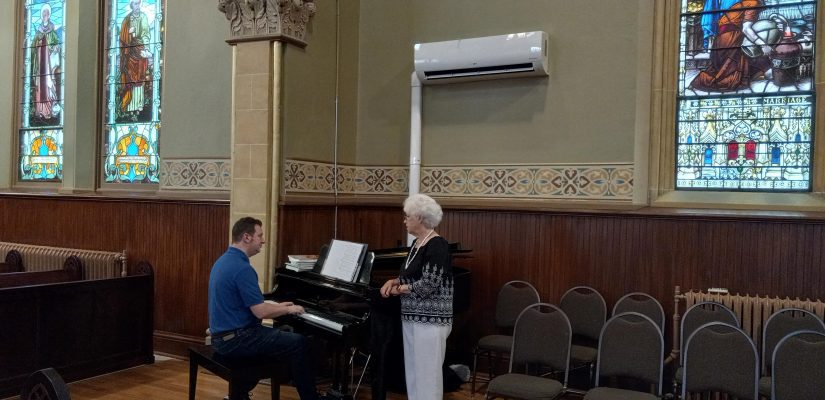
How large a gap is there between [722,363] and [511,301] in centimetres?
186

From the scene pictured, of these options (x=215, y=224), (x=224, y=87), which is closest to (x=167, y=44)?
(x=224, y=87)

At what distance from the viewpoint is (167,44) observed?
22.1ft

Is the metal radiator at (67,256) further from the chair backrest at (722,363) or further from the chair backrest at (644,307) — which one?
the chair backrest at (722,363)

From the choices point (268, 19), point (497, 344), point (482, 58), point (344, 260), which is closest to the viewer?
point (344, 260)

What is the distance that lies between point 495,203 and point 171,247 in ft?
9.83

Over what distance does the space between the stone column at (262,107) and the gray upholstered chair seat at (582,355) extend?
2401mm

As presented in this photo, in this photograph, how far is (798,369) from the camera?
3.77 metres

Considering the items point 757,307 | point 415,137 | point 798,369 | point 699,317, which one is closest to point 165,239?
point 415,137

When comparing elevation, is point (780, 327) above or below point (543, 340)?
above

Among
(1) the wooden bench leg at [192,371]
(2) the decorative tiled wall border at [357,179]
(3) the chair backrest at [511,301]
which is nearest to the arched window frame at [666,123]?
(3) the chair backrest at [511,301]

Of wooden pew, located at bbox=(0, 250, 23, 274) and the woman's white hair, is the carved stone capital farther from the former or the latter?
wooden pew, located at bbox=(0, 250, 23, 274)

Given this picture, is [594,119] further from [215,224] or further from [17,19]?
[17,19]

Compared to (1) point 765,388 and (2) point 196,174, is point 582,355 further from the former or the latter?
(2) point 196,174

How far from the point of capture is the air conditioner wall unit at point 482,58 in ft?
18.5
